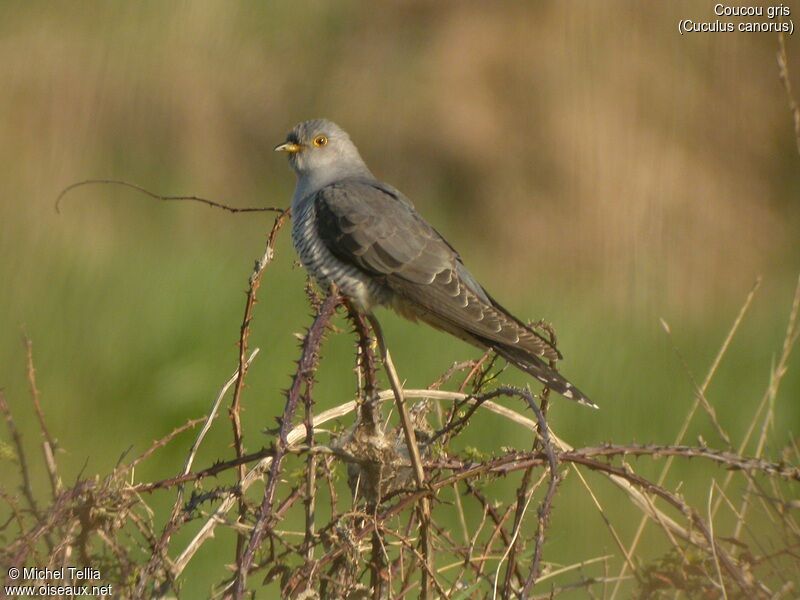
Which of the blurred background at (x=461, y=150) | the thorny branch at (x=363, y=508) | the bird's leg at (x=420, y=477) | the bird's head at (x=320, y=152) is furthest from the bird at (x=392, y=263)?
the blurred background at (x=461, y=150)

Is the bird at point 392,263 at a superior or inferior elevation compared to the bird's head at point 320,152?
inferior

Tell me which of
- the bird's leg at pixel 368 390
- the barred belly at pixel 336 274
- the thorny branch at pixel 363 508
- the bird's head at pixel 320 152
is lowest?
the thorny branch at pixel 363 508

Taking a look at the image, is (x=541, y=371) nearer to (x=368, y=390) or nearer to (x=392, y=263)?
(x=392, y=263)

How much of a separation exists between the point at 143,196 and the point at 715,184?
3647 mm

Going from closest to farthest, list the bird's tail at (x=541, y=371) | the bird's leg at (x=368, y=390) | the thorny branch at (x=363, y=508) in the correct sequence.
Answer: the thorny branch at (x=363, y=508)
the bird's leg at (x=368, y=390)
the bird's tail at (x=541, y=371)

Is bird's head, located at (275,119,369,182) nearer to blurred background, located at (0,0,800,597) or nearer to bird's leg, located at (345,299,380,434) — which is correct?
bird's leg, located at (345,299,380,434)

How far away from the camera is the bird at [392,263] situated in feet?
10.3

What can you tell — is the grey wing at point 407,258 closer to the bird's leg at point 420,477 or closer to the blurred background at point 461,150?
the bird's leg at point 420,477

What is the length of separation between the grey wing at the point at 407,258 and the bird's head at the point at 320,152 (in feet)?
0.97

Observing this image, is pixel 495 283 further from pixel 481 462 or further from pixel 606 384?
pixel 481 462

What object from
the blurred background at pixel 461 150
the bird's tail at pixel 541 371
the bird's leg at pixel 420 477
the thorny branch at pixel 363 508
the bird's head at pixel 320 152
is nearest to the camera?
the thorny branch at pixel 363 508

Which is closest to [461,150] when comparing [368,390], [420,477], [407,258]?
[407,258]

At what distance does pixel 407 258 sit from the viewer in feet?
10.9

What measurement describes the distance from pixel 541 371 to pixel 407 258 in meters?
0.64
